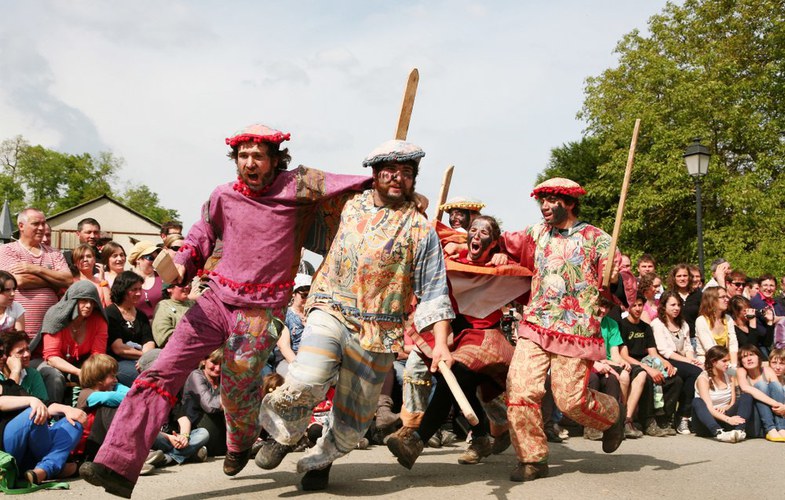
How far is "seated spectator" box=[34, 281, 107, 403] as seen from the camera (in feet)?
21.7

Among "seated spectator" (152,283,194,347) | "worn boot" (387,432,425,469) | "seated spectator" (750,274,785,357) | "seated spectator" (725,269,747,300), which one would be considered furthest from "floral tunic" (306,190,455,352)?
"seated spectator" (725,269,747,300)

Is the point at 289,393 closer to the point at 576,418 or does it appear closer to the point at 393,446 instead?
the point at 393,446

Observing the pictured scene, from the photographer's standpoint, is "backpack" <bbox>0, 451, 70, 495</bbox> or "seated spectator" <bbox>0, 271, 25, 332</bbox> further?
"seated spectator" <bbox>0, 271, 25, 332</bbox>

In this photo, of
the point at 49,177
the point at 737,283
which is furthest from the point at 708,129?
the point at 49,177

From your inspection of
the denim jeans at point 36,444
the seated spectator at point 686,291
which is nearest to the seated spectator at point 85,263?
the denim jeans at point 36,444

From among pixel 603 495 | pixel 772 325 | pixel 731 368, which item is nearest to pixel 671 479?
pixel 603 495

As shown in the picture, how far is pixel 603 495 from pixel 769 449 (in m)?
3.81

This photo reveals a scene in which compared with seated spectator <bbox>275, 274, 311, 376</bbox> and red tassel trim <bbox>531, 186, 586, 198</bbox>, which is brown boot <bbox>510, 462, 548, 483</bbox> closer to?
red tassel trim <bbox>531, 186, 586, 198</bbox>

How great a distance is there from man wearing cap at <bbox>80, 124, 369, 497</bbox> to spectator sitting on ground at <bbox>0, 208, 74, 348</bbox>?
2.95m

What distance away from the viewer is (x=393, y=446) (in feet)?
18.3

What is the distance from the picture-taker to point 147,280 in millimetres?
8641

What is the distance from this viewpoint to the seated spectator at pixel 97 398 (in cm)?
598

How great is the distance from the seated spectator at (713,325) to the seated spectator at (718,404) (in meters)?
0.70

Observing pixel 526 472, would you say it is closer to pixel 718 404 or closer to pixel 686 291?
pixel 718 404
